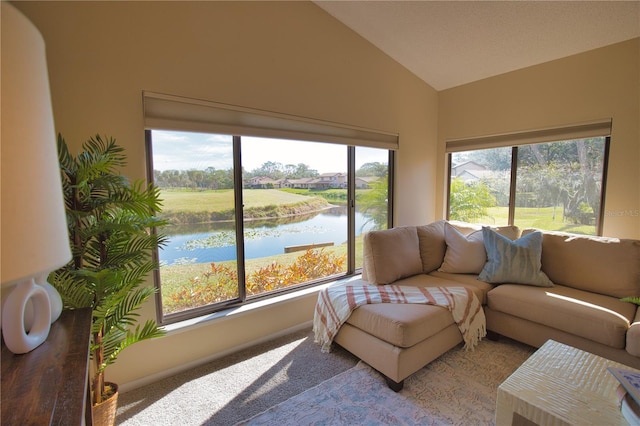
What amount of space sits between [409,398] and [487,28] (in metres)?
2.99

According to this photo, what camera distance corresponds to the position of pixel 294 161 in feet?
9.00

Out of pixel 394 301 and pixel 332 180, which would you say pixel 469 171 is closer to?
pixel 332 180

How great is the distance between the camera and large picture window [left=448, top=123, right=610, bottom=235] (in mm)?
2846

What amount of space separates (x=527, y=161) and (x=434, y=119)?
1208 mm

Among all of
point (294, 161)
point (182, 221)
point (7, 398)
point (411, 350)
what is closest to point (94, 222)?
point (182, 221)

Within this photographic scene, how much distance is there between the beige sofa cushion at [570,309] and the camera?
6.18 feet

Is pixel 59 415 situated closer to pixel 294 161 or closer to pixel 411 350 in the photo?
pixel 411 350

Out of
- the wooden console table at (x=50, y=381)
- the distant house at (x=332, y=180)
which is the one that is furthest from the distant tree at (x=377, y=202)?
the wooden console table at (x=50, y=381)

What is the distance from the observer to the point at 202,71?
2.04 metres

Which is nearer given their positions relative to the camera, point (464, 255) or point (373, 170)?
point (464, 255)

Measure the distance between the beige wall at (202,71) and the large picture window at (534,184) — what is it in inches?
54.4

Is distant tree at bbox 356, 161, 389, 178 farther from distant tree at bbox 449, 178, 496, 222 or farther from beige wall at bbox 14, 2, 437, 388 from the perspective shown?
distant tree at bbox 449, 178, 496, 222

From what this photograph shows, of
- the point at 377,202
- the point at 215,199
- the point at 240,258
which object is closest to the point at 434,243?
the point at 377,202

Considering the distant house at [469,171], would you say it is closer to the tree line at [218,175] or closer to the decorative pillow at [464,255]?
the decorative pillow at [464,255]
